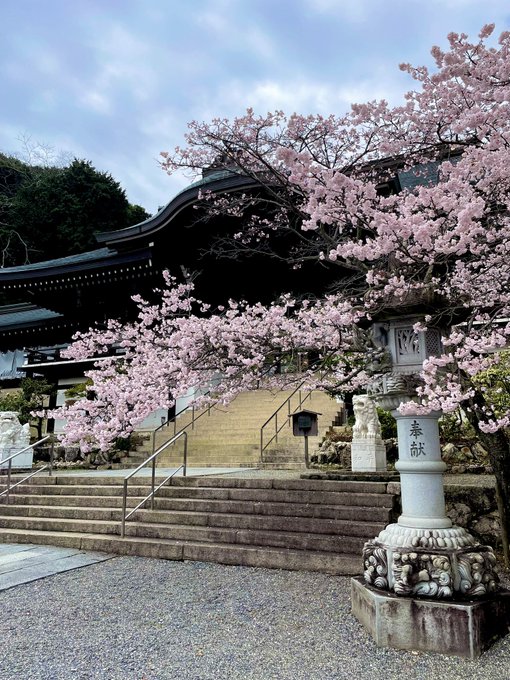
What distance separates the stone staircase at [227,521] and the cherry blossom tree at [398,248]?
140 centimetres

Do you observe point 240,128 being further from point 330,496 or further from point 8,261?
point 8,261

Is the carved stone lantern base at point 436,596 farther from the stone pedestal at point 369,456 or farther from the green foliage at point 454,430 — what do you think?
the green foliage at point 454,430

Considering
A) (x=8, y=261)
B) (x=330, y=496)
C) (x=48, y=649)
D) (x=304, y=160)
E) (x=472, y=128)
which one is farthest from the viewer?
(x=8, y=261)


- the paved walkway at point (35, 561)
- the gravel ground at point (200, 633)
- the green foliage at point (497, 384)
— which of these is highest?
the green foliage at point (497, 384)

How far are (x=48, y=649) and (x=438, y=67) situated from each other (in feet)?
19.4

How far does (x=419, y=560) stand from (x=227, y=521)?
126 inches

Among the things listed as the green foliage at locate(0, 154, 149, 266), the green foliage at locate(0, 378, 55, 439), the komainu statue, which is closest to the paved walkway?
the komainu statue

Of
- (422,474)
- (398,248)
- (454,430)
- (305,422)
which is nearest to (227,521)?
(305,422)

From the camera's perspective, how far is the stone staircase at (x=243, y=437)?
1009 cm

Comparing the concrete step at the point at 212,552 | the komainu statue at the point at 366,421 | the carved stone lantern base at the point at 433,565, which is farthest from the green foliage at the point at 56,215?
the carved stone lantern base at the point at 433,565

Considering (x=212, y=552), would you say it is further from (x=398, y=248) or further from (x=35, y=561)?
(x=398, y=248)

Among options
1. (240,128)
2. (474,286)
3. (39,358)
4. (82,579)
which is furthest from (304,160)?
(39,358)

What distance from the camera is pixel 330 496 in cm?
598

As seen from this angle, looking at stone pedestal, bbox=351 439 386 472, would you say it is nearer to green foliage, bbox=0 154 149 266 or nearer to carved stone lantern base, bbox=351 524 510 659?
carved stone lantern base, bbox=351 524 510 659
